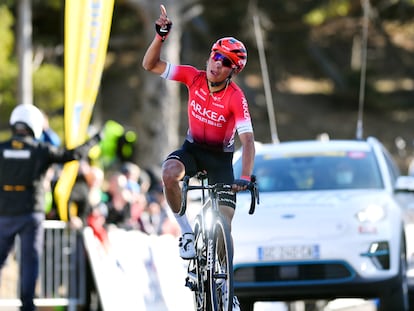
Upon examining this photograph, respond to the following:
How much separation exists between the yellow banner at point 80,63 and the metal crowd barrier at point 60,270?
0.74 metres

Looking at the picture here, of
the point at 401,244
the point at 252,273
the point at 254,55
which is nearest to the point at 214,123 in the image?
the point at 252,273

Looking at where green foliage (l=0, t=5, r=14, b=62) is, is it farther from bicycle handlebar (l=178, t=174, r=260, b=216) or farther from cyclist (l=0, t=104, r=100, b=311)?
bicycle handlebar (l=178, t=174, r=260, b=216)

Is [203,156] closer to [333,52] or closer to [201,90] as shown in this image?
[201,90]

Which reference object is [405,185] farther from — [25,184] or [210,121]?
[25,184]

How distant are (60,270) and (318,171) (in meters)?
3.70

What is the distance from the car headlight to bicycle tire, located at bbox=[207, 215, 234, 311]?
8.92ft

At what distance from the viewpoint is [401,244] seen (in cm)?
1095

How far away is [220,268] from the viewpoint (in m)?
8.37

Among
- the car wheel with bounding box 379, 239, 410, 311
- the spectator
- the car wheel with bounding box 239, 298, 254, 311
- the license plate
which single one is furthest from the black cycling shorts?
the spectator

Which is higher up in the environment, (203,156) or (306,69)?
(306,69)

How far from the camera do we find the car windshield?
11.6m

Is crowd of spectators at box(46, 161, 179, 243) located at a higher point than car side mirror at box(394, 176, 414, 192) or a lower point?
higher

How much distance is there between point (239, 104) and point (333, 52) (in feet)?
129

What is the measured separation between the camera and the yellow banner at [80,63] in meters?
14.5
